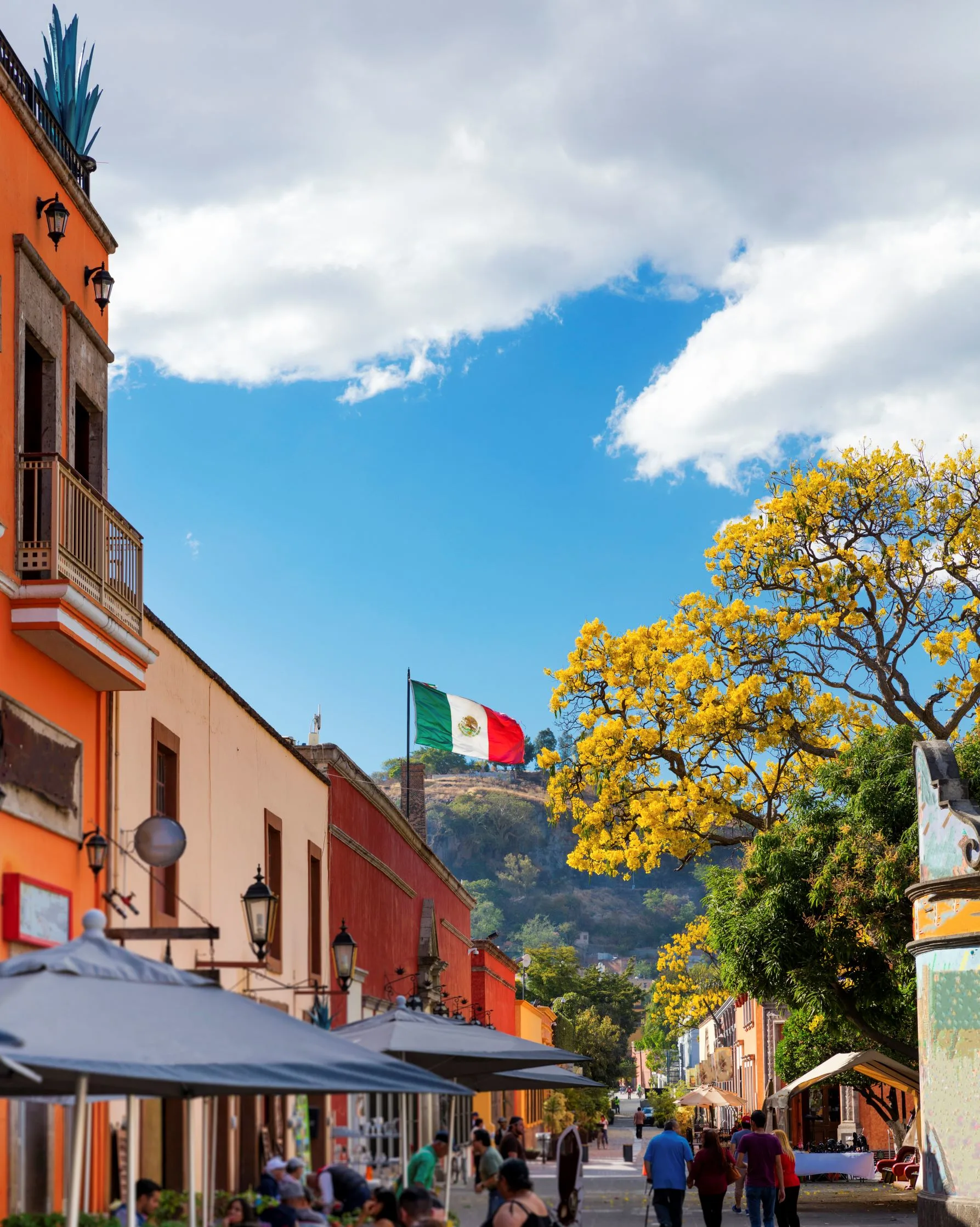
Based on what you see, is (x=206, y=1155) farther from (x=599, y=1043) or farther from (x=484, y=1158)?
(x=599, y=1043)

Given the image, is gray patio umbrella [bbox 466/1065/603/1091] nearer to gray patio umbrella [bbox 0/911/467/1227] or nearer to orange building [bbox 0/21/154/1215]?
orange building [bbox 0/21/154/1215]

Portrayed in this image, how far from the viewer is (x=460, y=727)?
37.7 meters

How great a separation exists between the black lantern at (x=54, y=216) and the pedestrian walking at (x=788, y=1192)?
488 inches

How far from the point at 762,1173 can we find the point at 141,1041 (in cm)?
1308

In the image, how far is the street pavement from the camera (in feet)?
73.0

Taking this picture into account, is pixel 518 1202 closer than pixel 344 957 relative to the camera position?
Yes

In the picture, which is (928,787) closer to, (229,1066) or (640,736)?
(640,736)

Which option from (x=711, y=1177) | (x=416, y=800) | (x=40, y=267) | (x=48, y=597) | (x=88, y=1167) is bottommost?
(x=711, y=1177)

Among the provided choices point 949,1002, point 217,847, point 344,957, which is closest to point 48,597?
point 217,847

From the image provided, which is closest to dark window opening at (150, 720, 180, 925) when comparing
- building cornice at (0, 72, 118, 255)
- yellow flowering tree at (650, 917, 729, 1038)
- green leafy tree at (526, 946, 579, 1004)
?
building cornice at (0, 72, 118, 255)

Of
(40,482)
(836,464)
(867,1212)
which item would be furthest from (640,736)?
(40,482)

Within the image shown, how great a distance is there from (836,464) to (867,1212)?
12.7 m

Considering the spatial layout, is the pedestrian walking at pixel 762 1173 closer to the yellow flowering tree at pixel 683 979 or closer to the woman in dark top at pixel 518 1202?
the woman in dark top at pixel 518 1202

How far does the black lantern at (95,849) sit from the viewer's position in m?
12.9
